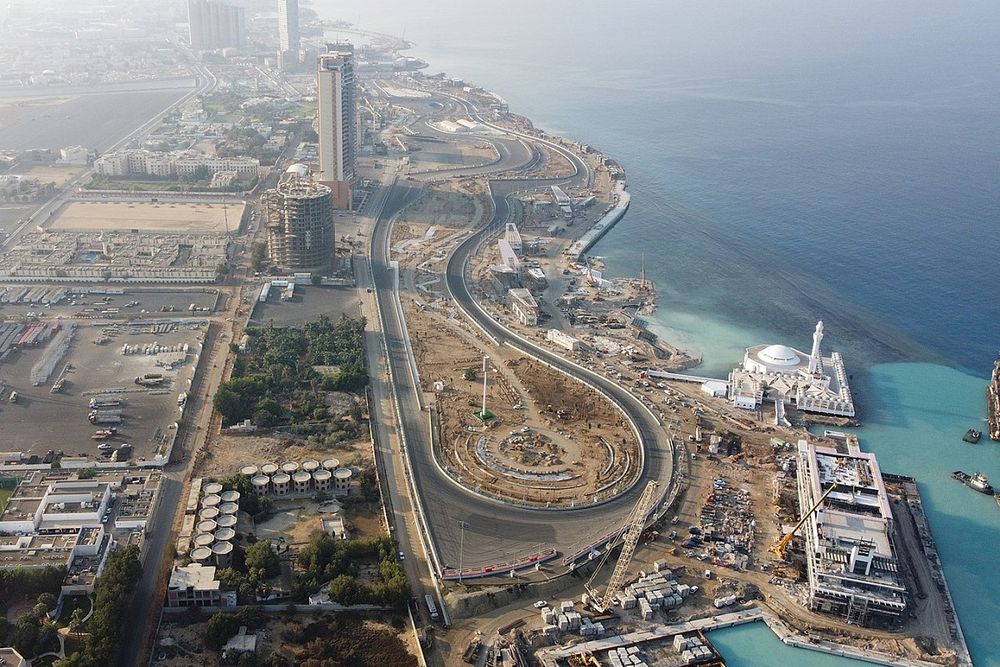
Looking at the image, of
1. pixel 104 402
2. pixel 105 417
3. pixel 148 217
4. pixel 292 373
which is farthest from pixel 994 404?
pixel 148 217

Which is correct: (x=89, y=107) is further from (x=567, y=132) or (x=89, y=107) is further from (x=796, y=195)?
(x=796, y=195)

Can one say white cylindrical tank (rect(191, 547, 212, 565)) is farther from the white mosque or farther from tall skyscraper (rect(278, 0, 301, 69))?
tall skyscraper (rect(278, 0, 301, 69))

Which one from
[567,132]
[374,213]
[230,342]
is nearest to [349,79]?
[374,213]

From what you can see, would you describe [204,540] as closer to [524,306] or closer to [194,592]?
[194,592]

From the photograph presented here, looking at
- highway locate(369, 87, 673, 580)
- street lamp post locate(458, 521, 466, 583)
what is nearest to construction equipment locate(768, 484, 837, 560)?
highway locate(369, 87, 673, 580)

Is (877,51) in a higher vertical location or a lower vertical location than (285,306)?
higher
